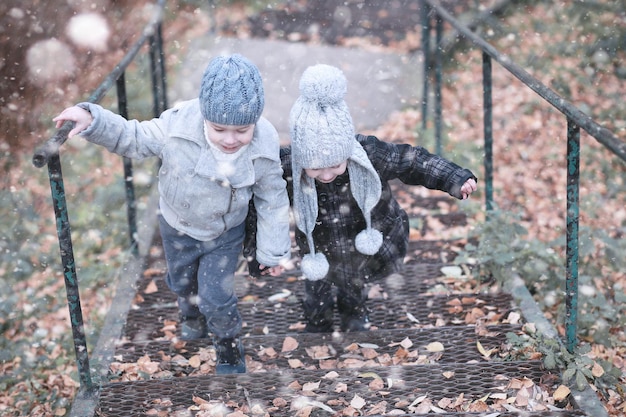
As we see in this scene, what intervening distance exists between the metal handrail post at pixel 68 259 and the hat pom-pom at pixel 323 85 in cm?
91

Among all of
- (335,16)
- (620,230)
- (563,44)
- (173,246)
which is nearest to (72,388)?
(173,246)

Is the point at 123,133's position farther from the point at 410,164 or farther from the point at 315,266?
the point at 410,164

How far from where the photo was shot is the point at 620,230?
17.3 feet

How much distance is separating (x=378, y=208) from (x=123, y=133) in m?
1.12

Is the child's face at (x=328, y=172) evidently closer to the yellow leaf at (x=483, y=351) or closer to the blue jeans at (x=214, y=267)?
the blue jeans at (x=214, y=267)

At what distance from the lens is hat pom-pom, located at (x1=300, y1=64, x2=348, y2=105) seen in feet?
8.57

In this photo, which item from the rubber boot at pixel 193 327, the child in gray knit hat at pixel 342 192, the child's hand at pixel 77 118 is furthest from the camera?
the rubber boot at pixel 193 327

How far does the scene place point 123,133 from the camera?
8.41 ft

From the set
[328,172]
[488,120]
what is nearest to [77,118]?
[328,172]

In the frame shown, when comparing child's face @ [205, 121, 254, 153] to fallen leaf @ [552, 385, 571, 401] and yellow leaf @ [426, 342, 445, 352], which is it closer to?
yellow leaf @ [426, 342, 445, 352]

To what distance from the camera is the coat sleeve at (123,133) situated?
2488mm

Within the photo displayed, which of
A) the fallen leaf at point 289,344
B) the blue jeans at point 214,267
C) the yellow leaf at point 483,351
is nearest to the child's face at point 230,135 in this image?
the blue jeans at point 214,267

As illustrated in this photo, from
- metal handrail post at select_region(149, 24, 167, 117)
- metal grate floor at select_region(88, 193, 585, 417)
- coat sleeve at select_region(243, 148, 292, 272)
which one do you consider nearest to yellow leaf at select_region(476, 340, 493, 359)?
metal grate floor at select_region(88, 193, 585, 417)

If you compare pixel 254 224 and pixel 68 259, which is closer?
pixel 68 259
